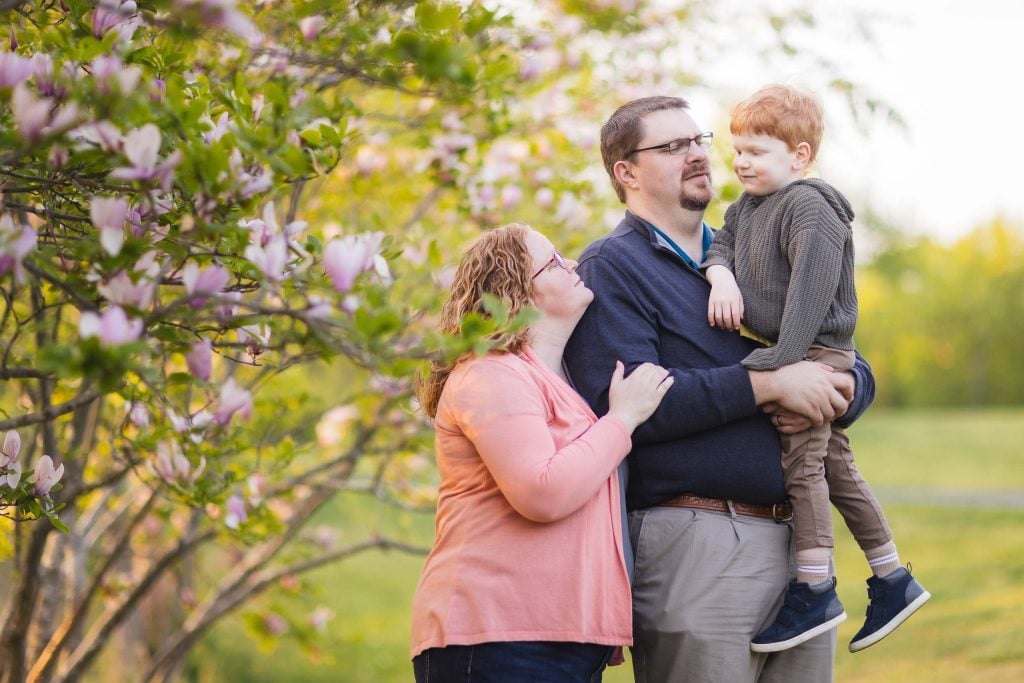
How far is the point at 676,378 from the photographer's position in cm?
274

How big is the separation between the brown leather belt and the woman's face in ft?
1.79

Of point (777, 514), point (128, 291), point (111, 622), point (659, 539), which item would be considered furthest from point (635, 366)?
point (111, 622)

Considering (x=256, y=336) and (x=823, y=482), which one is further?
(x=823, y=482)

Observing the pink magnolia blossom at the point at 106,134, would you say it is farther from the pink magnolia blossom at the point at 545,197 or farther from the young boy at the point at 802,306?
the pink magnolia blossom at the point at 545,197

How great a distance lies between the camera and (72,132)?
1.85 m

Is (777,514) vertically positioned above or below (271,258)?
below

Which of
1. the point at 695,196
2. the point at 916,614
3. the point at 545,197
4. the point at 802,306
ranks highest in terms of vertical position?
the point at 545,197

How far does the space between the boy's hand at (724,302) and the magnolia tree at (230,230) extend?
742mm

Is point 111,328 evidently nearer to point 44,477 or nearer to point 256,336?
point 256,336

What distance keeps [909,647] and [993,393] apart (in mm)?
27316

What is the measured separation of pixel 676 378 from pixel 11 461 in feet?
5.05

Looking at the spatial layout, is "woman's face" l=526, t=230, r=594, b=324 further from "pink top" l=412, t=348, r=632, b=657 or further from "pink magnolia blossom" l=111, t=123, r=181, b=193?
"pink magnolia blossom" l=111, t=123, r=181, b=193

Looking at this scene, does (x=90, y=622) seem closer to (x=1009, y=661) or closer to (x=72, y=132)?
(x=1009, y=661)

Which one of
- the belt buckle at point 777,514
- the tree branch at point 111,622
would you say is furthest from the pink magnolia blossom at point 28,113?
the tree branch at point 111,622
